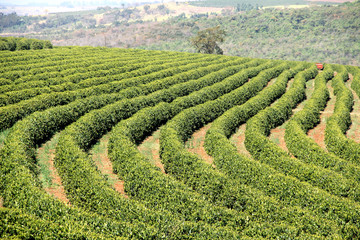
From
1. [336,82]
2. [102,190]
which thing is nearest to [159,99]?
[102,190]

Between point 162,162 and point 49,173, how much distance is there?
6402 millimetres

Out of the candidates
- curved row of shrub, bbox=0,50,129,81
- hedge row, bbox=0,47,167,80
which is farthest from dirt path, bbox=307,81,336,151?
curved row of shrub, bbox=0,50,129,81

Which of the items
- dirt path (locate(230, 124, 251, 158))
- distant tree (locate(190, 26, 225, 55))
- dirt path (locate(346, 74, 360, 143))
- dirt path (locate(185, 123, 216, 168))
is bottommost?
distant tree (locate(190, 26, 225, 55))

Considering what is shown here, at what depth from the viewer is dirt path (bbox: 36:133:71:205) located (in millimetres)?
13664

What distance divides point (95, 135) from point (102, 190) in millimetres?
8872

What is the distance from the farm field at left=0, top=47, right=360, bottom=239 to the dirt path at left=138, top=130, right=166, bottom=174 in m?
0.13

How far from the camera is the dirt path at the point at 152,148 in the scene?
1908 cm

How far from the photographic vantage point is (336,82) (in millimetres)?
40250

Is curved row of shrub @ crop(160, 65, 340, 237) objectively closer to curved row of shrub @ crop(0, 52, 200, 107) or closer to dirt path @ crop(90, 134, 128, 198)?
dirt path @ crop(90, 134, 128, 198)

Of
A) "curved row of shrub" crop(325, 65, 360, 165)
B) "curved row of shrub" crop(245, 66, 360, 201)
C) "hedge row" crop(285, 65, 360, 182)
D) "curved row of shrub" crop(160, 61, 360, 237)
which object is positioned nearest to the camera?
"curved row of shrub" crop(160, 61, 360, 237)

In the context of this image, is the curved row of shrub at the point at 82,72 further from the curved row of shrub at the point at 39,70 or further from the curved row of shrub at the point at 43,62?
the curved row of shrub at the point at 43,62

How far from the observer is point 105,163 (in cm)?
1758

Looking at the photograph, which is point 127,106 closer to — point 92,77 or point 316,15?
point 92,77

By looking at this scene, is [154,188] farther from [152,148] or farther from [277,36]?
[277,36]
